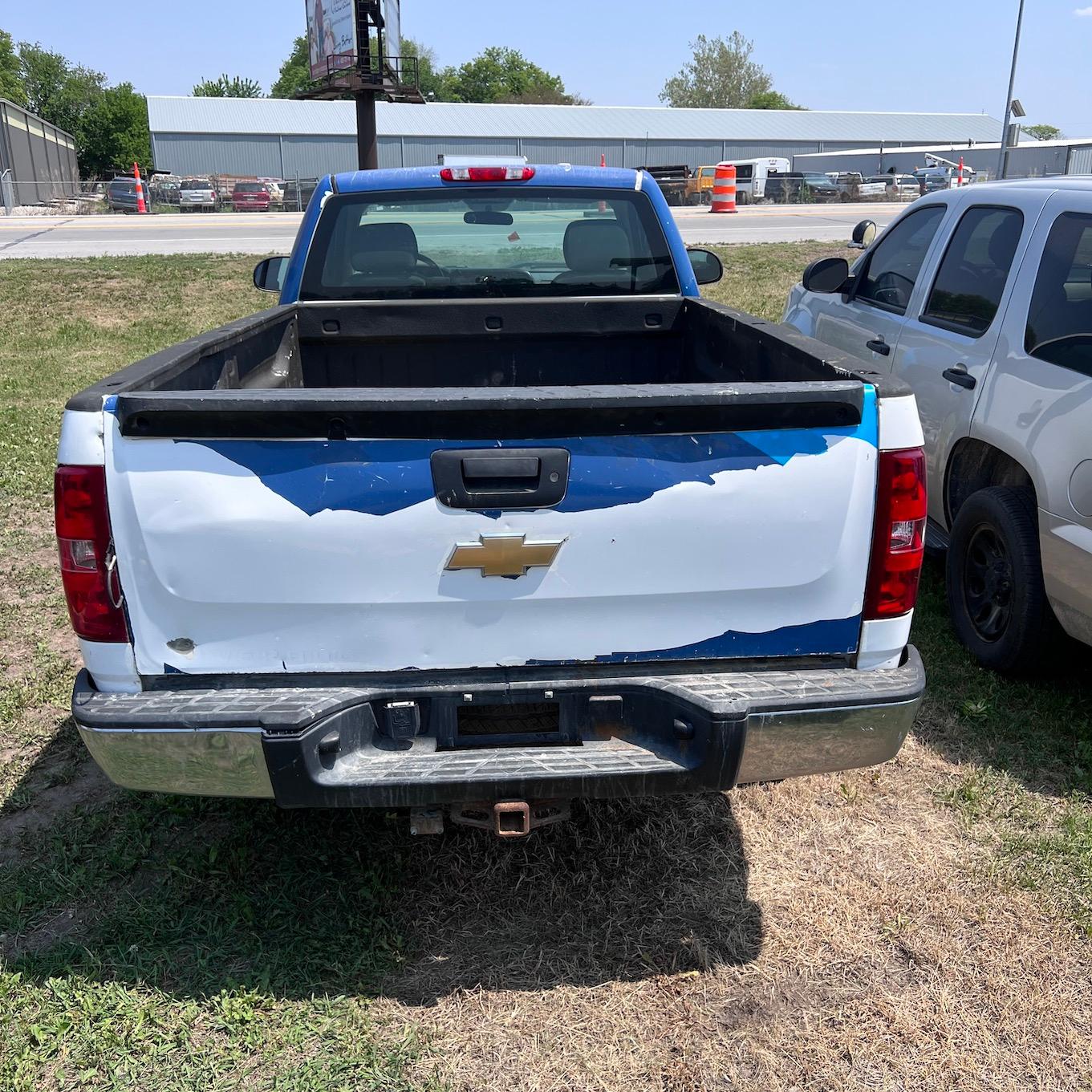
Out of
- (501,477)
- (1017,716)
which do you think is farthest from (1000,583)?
(501,477)

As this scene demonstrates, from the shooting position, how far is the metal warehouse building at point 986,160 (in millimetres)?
30984

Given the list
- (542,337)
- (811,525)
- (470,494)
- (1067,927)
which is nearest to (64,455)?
(470,494)

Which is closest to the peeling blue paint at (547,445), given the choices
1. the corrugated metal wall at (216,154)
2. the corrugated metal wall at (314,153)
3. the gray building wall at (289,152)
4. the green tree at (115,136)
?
the gray building wall at (289,152)

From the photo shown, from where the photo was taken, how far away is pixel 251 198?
3678cm

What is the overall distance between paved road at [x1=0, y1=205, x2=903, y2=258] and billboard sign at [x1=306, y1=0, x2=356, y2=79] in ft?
14.4

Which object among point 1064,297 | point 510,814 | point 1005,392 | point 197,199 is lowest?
point 510,814

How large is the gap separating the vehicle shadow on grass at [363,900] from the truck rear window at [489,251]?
93.1 inches

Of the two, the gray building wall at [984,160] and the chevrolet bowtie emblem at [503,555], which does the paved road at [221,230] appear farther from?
the chevrolet bowtie emblem at [503,555]

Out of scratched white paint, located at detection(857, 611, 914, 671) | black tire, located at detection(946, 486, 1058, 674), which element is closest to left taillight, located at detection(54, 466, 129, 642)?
scratched white paint, located at detection(857, 611, 914, 671)

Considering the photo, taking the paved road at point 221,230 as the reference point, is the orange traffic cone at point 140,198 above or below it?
above

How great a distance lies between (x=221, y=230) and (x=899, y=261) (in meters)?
23.7

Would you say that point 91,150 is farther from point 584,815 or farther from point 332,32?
point 584,815

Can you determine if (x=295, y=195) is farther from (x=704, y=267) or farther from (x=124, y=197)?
(x=704, y=267)

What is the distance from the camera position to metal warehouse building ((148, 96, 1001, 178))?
55.4 meters
